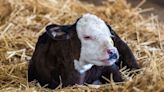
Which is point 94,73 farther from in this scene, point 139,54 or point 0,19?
point 0,19

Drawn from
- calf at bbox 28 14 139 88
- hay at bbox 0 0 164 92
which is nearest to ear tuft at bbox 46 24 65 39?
calf at bbox 28 14 139 88

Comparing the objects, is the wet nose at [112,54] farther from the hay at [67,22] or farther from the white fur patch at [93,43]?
the hay at [67,22]

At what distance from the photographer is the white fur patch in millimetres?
3471

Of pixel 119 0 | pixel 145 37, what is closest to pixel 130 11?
pixel 119 0

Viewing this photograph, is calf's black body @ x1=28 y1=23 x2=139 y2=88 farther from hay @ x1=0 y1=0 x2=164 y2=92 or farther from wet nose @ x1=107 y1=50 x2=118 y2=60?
wet nose @ x1=107 y1=50 x2=118 y2=60

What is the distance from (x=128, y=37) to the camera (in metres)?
4.83

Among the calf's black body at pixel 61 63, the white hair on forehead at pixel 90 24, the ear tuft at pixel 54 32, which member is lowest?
the calf's black body at pixel 61 63

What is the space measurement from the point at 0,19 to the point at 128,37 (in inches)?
41.0

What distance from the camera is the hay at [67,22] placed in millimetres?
3383

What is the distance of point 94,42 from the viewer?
3.52 meters

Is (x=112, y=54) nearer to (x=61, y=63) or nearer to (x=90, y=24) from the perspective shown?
(x=90, y=24)

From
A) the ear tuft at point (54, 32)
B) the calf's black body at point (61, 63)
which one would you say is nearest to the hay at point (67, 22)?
the calf's black body at point (61, 63)

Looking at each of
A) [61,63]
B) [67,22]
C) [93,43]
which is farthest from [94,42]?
[67,22]

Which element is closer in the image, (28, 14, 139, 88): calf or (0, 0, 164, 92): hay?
(0, 0, 164, 92): hay
